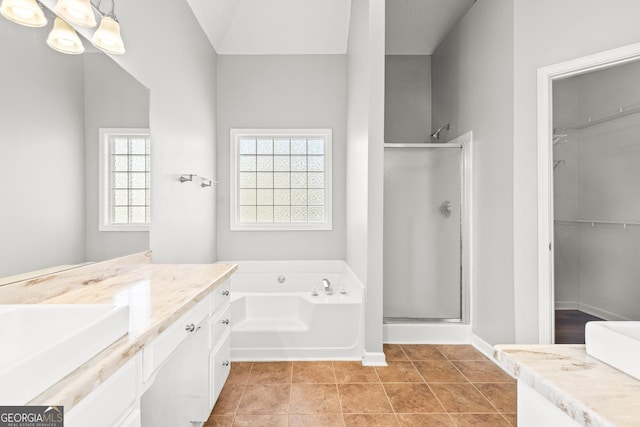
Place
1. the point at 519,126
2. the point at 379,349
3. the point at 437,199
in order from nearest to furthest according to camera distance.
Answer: the point at 519,126 → the point at 379,349 → the point at 437,199

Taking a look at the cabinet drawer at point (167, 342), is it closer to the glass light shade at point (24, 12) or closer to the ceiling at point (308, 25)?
the glass light shade at point (24, 12)

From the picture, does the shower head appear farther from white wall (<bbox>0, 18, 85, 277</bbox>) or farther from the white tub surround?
white wall (<bbox>0, 18, 85, 277</bbox>)

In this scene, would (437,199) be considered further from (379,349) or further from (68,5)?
(68,5)

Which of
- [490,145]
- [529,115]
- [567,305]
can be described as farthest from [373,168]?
[567,305]

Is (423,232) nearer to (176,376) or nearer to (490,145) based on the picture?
(490,145)

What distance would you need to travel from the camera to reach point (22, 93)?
44.9 inches

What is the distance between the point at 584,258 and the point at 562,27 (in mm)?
2467

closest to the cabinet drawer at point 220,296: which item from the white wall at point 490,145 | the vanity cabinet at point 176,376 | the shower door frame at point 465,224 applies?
the vanity cabinet at point 176,376

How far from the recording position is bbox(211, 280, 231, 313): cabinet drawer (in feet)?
5.62

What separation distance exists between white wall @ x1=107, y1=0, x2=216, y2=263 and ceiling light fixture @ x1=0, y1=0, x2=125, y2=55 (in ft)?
0.70

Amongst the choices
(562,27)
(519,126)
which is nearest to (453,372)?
(519,126)

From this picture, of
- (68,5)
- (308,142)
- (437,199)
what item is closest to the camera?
(68,5)

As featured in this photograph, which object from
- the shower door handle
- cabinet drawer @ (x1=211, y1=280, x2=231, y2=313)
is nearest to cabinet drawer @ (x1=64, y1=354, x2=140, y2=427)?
cabinet drawer @ (x1=211, y1=280, x2=231, y2=313)

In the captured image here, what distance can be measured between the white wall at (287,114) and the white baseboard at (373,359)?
57.0 inches
